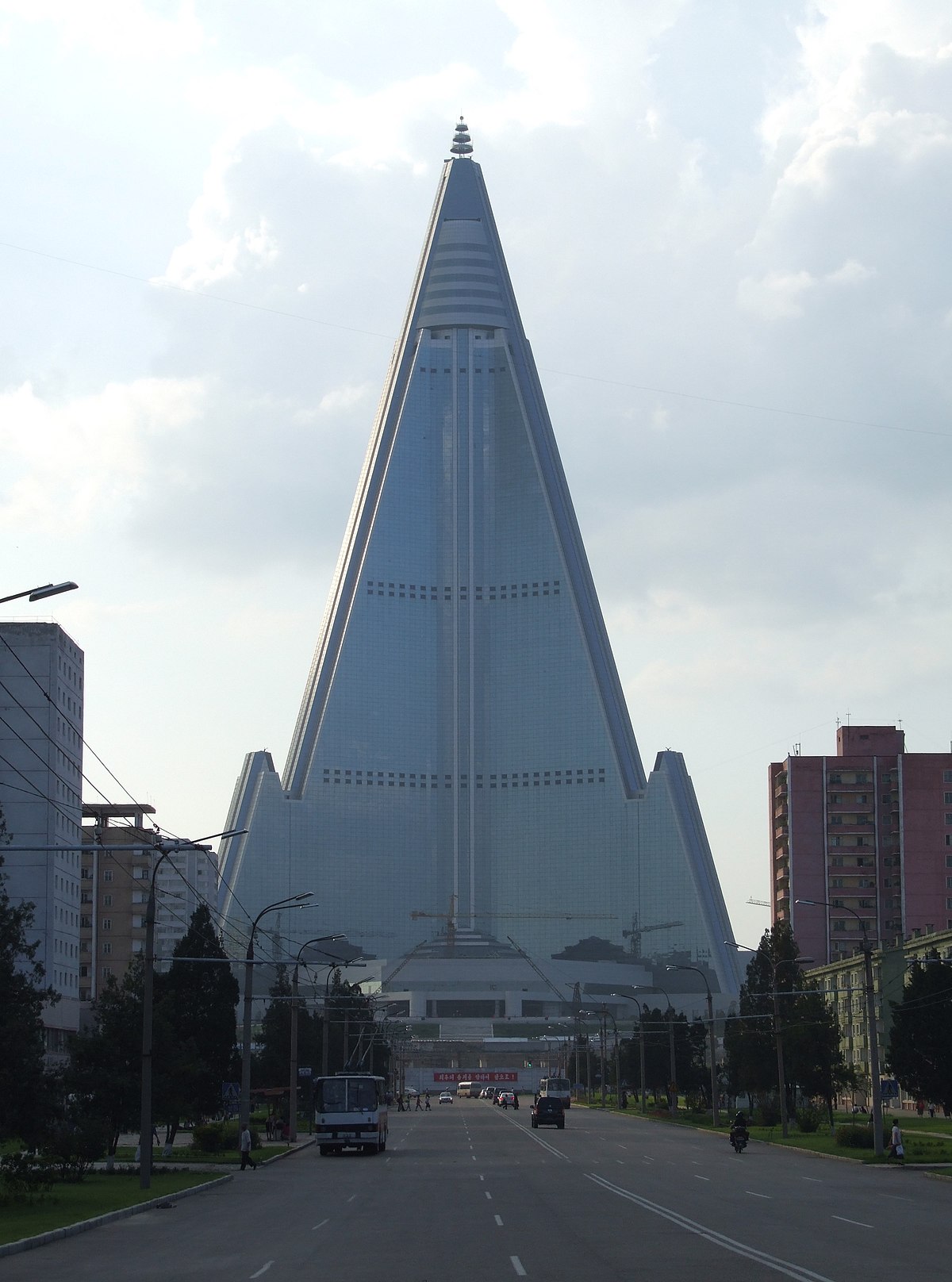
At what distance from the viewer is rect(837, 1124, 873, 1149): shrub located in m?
49.4

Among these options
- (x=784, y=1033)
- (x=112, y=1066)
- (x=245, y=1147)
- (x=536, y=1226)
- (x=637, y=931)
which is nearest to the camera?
(x=536, y=1226)

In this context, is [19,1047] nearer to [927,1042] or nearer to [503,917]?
[927,1042]

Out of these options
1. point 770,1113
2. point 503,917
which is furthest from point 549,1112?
point 503,917

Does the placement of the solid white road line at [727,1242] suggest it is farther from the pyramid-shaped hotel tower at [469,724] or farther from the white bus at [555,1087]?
the pyramid-shaped hotel tower at [469,724]

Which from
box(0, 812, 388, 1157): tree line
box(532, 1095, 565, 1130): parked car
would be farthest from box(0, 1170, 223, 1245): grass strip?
box(532, 1095, 565, 1130): parked car

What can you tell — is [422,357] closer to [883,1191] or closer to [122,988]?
[122,988]

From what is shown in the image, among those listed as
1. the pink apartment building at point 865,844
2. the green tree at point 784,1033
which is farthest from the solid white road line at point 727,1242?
the pink apartment building at point 865,844

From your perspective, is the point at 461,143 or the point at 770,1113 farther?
the point at 461,143

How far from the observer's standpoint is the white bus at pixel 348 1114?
1950 inches

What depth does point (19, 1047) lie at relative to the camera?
2688 cm

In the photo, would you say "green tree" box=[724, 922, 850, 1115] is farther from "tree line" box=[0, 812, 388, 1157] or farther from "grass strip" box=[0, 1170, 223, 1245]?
"grass strip" box=[0, 1170, 223, 1245]

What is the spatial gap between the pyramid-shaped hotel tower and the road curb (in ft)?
424

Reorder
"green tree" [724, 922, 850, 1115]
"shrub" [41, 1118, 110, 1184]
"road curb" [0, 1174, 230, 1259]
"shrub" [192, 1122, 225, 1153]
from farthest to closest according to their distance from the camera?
"green tree" [724, 922, 850, 1115] < "shrub" [192, 1122, 225, 1153] < "shrub" [41, 1118, 110, 1184] < "road curb" [0, 1174, 230, 1259]

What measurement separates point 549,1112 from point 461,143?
130483 mm
